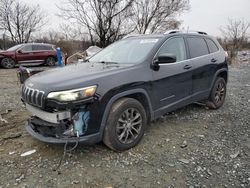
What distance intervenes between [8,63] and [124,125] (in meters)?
12.9

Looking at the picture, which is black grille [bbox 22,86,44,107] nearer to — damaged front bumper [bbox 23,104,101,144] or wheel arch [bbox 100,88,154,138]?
damaged front bumper [bbox 23,104,101,144]

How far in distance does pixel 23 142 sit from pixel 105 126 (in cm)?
152

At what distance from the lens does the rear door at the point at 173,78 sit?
11.7 feet

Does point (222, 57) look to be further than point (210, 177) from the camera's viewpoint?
Yes

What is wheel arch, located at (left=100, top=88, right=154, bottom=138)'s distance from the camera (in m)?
2.88

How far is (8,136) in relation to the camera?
147 inches

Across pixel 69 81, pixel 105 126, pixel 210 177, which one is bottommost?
pixel 210 177

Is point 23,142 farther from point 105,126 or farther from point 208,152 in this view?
point 208,152

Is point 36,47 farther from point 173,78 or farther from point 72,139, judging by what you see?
point 72,139

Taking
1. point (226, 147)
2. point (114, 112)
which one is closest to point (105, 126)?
point (114, 112)

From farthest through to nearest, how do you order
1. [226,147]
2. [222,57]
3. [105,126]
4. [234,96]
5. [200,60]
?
[234,96] < [222,57] < [200,60] < [226,147] < [105,126]

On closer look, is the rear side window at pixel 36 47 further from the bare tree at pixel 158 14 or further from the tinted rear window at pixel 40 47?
the bare tree at pixel 158 14

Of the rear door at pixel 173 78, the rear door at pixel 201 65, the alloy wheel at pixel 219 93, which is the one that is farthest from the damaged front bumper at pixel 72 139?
the alloy wheel at pixel 219 93

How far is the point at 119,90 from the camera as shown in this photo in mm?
2984
